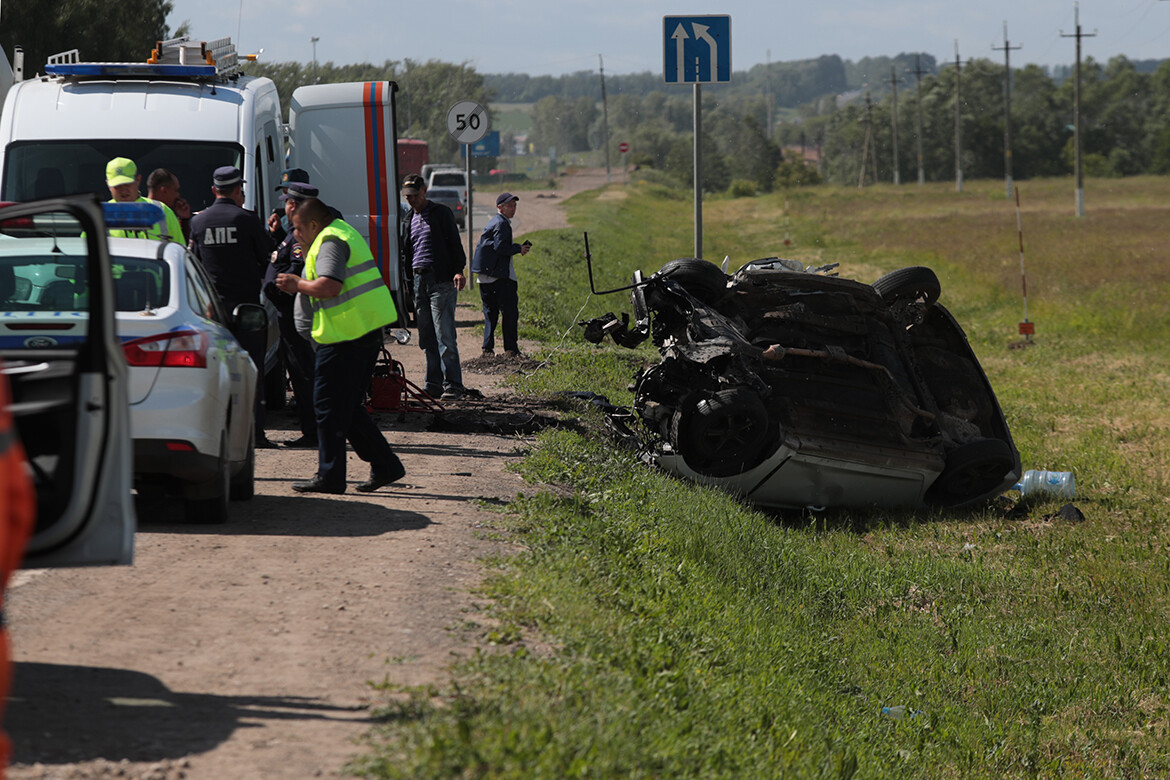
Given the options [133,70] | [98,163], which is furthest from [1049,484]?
[133,70]

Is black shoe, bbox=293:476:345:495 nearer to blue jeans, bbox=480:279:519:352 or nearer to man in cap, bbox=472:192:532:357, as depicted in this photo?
man in cap, bbox=472:192:532:357

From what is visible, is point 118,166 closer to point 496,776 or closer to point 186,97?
point 186,97

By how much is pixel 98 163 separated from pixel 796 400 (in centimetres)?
614

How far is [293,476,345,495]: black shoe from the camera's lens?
8.19m

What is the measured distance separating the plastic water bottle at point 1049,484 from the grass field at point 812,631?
8.2 inches

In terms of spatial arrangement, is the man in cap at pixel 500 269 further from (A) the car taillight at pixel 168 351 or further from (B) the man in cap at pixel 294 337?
(A) the car taillight at pixel 168 351

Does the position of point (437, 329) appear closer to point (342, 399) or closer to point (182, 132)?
point (182, 132)

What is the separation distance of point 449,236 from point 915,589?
556 centimetres

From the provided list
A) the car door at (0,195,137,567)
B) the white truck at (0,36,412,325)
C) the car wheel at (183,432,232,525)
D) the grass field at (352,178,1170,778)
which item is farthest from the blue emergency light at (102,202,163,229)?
the car door at (0,195,137,567)

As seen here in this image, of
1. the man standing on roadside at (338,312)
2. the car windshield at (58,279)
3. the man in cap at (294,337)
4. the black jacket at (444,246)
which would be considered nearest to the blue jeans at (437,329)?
the black jacket at (444,246)

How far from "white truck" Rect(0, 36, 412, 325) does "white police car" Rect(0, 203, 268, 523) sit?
4.43 meters

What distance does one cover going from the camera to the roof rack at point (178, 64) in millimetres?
12031

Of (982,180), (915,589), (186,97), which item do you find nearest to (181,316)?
(915,589)

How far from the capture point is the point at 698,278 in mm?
10219
